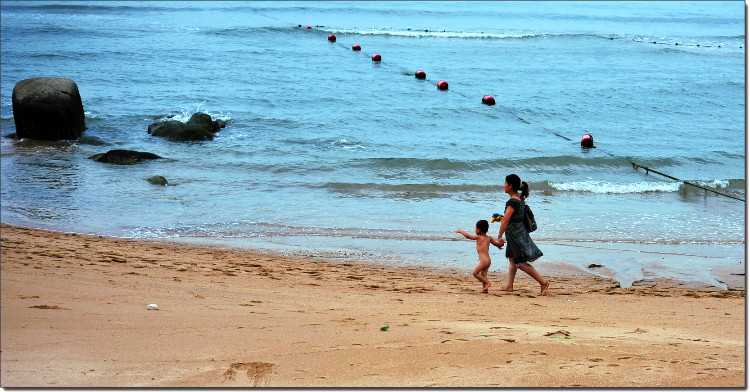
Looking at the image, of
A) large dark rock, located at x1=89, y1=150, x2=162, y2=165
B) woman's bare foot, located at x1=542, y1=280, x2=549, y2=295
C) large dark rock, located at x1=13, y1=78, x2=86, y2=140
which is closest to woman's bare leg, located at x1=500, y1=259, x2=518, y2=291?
woman's bare foot, located at x1=542, y1=280, x2=549, y2=295

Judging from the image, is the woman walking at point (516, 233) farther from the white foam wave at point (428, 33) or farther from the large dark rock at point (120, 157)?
the white foam wave at point (428, 33)

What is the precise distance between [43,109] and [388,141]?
8.58m

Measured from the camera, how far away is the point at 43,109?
18000 millimetres

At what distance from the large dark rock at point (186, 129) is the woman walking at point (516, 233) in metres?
12.3

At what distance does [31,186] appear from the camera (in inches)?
536

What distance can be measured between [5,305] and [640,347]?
4.51 meters

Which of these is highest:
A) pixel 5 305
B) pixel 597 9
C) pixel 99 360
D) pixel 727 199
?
pixel 597 9

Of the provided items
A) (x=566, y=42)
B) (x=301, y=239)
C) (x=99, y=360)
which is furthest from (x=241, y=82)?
(x=99, y=360)

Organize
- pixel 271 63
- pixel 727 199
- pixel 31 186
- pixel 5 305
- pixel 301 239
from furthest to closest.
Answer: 1. pixel 271 63
2. pixel 727 199
3. pixel 31 186
4. pixel 301 239
5. pixel 5 305

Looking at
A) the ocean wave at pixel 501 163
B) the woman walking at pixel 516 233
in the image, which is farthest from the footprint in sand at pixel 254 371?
the ocean wave at pixel 501 163

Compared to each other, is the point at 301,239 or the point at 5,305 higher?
the point at 5,305

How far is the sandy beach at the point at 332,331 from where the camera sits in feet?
14.6

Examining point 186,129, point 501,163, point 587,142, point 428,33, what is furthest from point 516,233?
point 428,33

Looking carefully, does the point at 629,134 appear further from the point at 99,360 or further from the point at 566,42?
the point at 566,42
